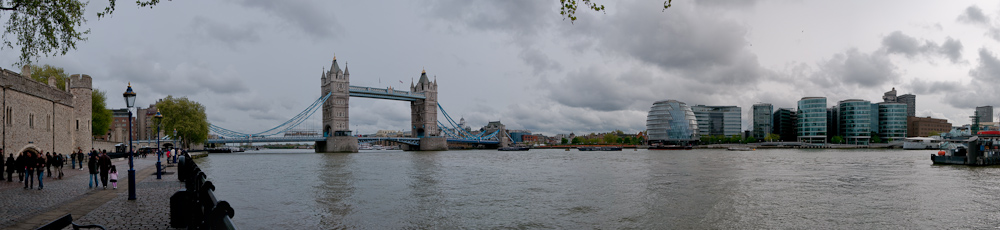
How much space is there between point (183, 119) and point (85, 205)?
6117 cm

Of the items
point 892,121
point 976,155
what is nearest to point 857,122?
point 892,121

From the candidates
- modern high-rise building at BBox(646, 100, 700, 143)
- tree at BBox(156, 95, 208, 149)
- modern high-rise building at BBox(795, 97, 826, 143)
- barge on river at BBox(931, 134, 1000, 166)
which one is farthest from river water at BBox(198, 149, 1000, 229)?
modern high-rise building at BBox(646, 100, 700, 143)

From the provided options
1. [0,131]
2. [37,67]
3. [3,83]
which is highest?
[37,67]

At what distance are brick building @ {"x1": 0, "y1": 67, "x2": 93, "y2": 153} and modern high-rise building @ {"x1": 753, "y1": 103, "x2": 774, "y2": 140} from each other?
6448 inches

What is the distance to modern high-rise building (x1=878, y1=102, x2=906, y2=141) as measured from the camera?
139225 mm

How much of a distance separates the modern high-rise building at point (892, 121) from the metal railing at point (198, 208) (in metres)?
163

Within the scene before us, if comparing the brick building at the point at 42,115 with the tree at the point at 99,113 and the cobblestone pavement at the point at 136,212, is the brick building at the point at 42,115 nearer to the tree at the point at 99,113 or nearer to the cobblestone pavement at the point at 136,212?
the cobblestone pavement at the point at 136,212

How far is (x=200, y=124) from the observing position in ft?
216

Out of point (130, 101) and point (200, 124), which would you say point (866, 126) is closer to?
point (200, 124)

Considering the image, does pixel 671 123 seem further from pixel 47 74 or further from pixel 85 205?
pixel 85 205

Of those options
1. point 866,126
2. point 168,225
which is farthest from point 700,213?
point 866,126

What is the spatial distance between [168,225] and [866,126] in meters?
159

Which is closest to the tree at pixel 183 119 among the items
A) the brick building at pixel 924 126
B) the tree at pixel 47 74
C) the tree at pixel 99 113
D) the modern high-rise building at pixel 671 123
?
the tree at pixel 99 113

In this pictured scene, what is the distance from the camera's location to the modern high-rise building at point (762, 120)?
16382 centimetres
